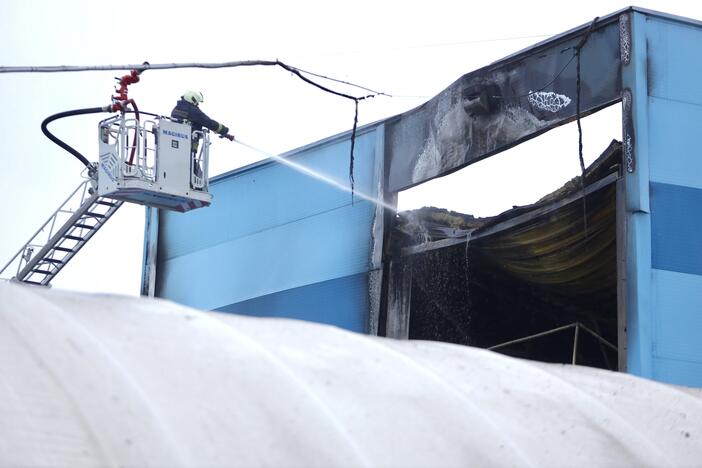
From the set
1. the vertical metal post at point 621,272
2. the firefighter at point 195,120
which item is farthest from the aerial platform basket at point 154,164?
the vertical metal post at point 621,272

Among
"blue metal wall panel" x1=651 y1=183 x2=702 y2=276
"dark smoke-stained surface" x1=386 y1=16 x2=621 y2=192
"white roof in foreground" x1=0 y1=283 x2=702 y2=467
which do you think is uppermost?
"dark smoke-stained surface" x1=386 y1=16 x2=621 y2=192

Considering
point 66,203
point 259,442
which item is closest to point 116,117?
point 66,203

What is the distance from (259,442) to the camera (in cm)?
509

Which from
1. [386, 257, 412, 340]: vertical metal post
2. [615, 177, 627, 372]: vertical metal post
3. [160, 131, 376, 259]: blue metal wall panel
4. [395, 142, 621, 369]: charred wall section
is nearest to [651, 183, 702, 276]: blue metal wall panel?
[615, 177, 627, 372]: vertical metal post

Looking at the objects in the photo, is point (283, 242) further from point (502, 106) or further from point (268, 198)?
point (502, 106)

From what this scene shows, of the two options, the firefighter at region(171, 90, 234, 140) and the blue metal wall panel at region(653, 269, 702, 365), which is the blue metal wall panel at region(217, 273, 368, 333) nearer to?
the firefighter at region(171, 90, 234, 140)

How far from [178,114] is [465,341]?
19.5ft

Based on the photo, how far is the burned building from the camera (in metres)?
13.2

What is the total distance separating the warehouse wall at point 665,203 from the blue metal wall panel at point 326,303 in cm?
537

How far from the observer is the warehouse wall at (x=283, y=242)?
17594 mm

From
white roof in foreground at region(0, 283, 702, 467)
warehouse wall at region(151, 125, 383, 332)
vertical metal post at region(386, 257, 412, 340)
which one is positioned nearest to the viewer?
white roof in foreground at region(0, 283, 702, 467)

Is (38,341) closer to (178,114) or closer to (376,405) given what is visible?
(376,405)

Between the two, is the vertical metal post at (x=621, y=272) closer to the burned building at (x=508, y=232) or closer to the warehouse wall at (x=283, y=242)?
the burned building at (x=508, y=232)

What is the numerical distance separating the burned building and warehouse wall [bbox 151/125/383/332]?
3 cm
